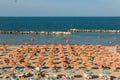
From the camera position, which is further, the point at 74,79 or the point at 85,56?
the point at 85,56

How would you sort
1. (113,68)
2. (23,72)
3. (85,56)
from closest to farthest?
(23,72), (113,68), (85,56)

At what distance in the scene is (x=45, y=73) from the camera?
3416 centimetres

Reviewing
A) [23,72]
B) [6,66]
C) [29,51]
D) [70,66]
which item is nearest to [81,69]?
[70,66]

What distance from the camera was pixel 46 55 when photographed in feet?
154

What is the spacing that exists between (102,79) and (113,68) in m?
5.63

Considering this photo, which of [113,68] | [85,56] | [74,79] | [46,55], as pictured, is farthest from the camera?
[46,55]

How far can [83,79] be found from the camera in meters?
32.7

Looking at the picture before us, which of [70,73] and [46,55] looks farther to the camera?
[46,55]

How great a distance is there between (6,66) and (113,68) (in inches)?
504

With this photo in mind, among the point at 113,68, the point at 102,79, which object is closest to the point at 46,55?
the point at 113,68

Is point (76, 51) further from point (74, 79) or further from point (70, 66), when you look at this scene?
point (74, 79)

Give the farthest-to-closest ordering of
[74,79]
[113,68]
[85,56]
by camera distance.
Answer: [85,56], [113,68], [74,79]

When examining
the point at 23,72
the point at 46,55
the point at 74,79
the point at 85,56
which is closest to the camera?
the point at 74,79

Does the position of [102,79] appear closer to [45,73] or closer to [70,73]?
[70,73]
